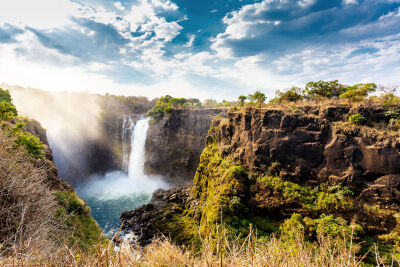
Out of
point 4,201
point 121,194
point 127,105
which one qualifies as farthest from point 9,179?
point 127,105

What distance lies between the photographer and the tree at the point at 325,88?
58.7ft

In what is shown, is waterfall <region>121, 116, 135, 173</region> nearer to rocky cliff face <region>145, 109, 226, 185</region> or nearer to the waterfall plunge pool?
the waterfall plunge pool

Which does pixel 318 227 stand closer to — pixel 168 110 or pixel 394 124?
pixel 394 124

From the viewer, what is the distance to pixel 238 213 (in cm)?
1427

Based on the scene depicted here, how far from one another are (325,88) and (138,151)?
3557cm

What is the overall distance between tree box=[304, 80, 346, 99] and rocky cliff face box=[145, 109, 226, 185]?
19.4m

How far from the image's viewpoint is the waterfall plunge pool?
89.0 feet

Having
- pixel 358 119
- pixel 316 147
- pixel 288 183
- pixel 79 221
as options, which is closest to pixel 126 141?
pixel 79 221

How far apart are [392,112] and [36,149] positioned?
24854 millimetres

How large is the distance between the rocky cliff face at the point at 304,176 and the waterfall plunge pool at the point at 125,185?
9.60m

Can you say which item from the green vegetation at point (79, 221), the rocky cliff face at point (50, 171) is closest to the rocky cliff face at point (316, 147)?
the green vegetation at point (79, 221)

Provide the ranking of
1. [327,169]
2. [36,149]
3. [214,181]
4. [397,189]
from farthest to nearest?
[214,181]
[327,169]
[36,149]
[397,189]

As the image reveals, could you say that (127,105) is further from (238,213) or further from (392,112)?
(392,112)

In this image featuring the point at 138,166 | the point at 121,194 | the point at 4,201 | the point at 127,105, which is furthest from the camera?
the point at 127,105
